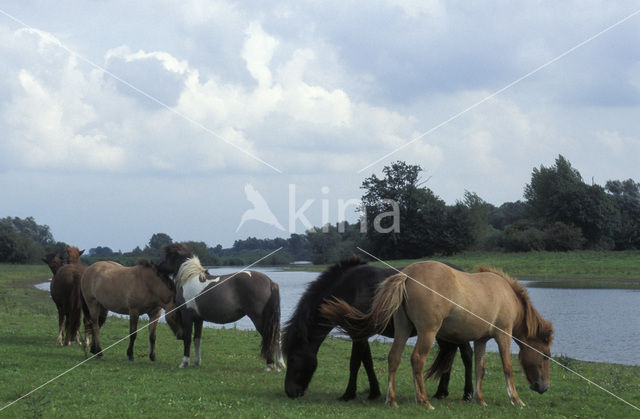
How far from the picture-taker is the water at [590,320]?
1500cm

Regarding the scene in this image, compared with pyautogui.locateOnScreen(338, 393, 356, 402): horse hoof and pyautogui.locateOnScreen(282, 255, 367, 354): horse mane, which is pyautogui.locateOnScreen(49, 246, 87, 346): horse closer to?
pyautogui.locateOnScreen(282, 255, 367, 354): horse mane

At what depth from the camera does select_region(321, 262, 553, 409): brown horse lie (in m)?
7.05

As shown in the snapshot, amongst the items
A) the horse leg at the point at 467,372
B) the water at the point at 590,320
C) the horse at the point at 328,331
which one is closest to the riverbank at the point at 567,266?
the water at the point at 590,320

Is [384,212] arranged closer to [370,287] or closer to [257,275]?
[257,275]

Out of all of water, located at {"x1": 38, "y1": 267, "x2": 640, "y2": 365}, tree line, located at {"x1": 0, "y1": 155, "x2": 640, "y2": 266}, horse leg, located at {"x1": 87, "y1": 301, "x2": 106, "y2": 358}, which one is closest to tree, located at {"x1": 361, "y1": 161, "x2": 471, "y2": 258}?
tree line, located at {"x1": 0, "y1": 155, "x2": 640, "y2": 266}

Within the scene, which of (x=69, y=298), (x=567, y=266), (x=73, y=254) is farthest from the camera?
(x=567, y=266)

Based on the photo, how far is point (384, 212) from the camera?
17.4 metres

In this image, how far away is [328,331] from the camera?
7.88 metres

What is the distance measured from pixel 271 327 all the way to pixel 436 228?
14.2 meters

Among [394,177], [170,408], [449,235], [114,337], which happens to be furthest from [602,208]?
[170,408]

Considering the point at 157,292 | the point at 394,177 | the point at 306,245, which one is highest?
the point at 394,177

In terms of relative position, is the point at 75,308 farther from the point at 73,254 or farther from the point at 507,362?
the point at 507,362

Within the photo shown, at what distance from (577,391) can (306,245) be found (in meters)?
8.73

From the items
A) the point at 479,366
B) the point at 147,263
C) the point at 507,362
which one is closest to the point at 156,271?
the point at 147,263
